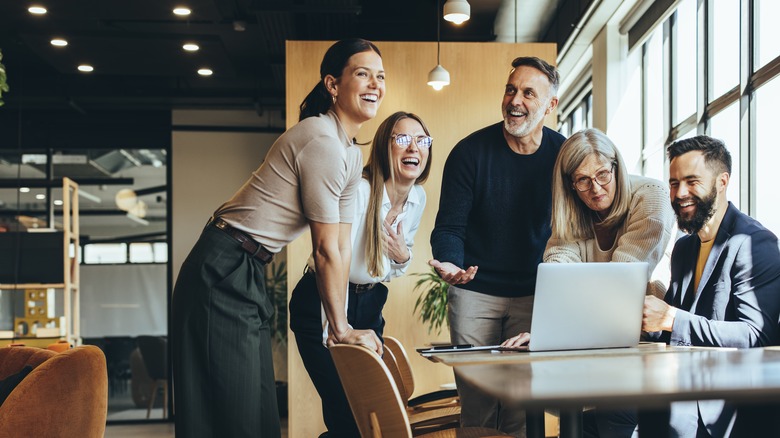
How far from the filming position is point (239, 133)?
10.6 m

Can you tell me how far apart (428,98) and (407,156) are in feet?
11.7

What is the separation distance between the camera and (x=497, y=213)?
3.37 meters

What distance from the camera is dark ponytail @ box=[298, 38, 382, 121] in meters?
2.83

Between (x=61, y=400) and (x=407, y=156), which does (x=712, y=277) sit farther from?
(x=61, y=400)

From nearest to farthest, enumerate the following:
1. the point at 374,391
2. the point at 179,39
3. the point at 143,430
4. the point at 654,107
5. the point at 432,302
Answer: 1. the point at 374,391
2. the point at 432,302
3. the point at 179,39
4. the point at 654,107
5. the point at 143,430

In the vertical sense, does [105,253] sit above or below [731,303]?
below

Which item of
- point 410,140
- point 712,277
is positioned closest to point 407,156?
point 410,140

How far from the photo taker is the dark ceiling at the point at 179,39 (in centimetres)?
691

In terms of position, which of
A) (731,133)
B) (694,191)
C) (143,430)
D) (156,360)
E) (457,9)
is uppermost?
(457,9)

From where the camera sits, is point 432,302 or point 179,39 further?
point 179,39

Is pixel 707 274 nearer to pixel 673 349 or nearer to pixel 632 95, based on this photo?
pixel 673 349

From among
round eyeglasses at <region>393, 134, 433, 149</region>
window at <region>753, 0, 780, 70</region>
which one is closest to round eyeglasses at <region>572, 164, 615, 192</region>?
round eyeglasses at <region>393, 134, 433, 149</region>

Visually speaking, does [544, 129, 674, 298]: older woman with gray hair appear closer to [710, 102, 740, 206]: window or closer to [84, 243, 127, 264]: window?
[710, 102, 740, 206]: window

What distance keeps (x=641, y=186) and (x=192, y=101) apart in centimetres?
789
